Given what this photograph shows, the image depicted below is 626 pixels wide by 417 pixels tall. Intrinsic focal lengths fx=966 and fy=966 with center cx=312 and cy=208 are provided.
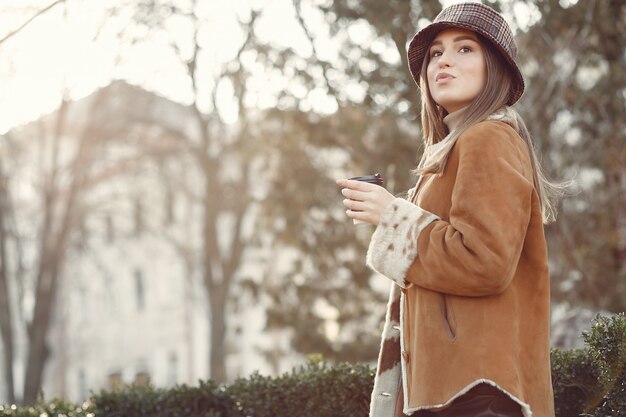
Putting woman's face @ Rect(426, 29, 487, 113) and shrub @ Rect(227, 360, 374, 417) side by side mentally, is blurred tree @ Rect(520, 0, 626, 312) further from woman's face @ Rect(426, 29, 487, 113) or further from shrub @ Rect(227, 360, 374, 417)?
woman's face @ Rect(426, 29, 487, 113)

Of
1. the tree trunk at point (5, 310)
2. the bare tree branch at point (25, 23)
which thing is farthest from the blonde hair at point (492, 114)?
the tree trunk at point (5, 310)

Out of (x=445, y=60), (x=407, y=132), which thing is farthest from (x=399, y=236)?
(x=407, y=132)

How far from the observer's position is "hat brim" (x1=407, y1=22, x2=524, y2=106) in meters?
2.99

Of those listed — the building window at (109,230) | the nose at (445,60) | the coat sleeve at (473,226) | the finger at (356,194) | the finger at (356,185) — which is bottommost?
the coat sleeve at (473,226)

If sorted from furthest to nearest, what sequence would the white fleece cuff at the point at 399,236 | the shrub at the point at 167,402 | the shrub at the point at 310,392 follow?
the shrub at the point at 167,402, the shrub at the point at 310,392, the white fleece cuff at the point at 399,236

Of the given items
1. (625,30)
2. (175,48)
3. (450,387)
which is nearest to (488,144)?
(450,387)

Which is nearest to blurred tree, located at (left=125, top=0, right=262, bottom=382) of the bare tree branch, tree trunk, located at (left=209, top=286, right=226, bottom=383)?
tree trunk, located at (left=209, top=286, right=226, bottom=383)

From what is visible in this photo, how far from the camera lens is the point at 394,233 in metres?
2.88

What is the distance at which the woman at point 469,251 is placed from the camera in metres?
2.69

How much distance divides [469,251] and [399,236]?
0.84 ft

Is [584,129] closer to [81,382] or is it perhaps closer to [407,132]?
[407,132]

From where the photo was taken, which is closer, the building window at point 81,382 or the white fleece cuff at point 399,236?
the white fleece cuff at point 399,236

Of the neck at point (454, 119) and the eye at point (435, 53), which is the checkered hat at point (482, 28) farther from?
the neck at point (454, 119)

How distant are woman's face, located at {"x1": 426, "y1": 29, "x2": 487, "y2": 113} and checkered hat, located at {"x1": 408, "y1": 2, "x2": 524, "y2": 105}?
0.16ft
